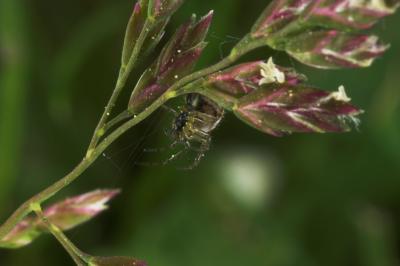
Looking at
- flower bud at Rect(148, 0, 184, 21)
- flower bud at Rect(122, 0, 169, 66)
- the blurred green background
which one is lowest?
the blurred green background

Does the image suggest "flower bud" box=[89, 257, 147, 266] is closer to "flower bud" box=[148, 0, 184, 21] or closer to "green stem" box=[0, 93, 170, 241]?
"green stem" box=[0, 93, 170, 241]

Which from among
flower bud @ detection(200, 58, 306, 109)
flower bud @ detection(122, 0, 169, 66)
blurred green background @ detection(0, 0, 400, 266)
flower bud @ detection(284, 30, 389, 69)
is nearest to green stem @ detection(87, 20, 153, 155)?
flower bud @ detection(122, 0, 169, 66)

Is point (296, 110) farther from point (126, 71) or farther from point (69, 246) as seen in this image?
point (69, 246)

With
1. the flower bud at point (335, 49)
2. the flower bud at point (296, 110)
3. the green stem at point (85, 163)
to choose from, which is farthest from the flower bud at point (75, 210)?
the flower bud at point (335, 49)

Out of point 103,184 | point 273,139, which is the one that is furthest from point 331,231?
point 103,184

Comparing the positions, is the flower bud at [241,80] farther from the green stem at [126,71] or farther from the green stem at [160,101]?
the green stem at [126,71]

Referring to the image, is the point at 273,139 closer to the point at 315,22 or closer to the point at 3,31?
the point at 3,31

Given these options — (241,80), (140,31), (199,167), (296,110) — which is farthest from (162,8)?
(199,167)
